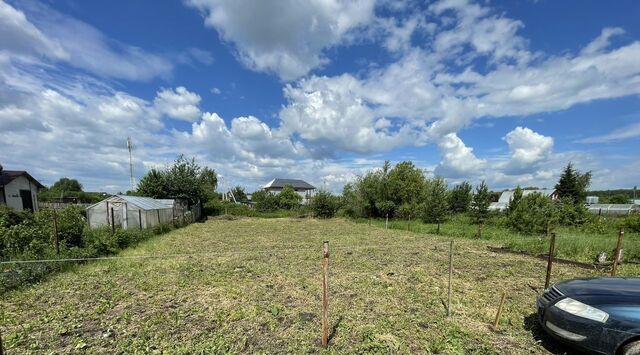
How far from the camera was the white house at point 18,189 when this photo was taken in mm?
Result: 22422

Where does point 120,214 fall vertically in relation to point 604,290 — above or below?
above

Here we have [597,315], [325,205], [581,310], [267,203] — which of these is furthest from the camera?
[267,203]

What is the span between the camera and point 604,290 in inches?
144

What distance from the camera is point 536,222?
15531mm

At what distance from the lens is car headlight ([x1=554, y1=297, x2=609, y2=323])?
10.9 ft

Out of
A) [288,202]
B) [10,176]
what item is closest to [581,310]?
[10,176]

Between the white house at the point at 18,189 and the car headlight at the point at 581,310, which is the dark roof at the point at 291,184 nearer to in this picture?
the white house at the point at 18,189

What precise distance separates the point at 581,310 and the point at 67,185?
294ft

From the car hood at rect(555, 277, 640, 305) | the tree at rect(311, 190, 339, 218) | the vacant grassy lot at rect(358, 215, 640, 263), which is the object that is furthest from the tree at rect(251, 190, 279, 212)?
the car hood at rect(555, 277, 640, 305)

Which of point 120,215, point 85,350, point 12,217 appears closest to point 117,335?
point 85,350

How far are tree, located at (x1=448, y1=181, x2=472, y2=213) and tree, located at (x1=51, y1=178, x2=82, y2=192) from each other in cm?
7534

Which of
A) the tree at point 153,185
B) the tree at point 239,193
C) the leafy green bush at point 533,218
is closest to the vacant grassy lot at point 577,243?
the leafy green bush at point 533,218

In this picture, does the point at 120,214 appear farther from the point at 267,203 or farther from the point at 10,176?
the point at 267,203

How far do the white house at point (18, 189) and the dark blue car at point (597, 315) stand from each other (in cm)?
2975
